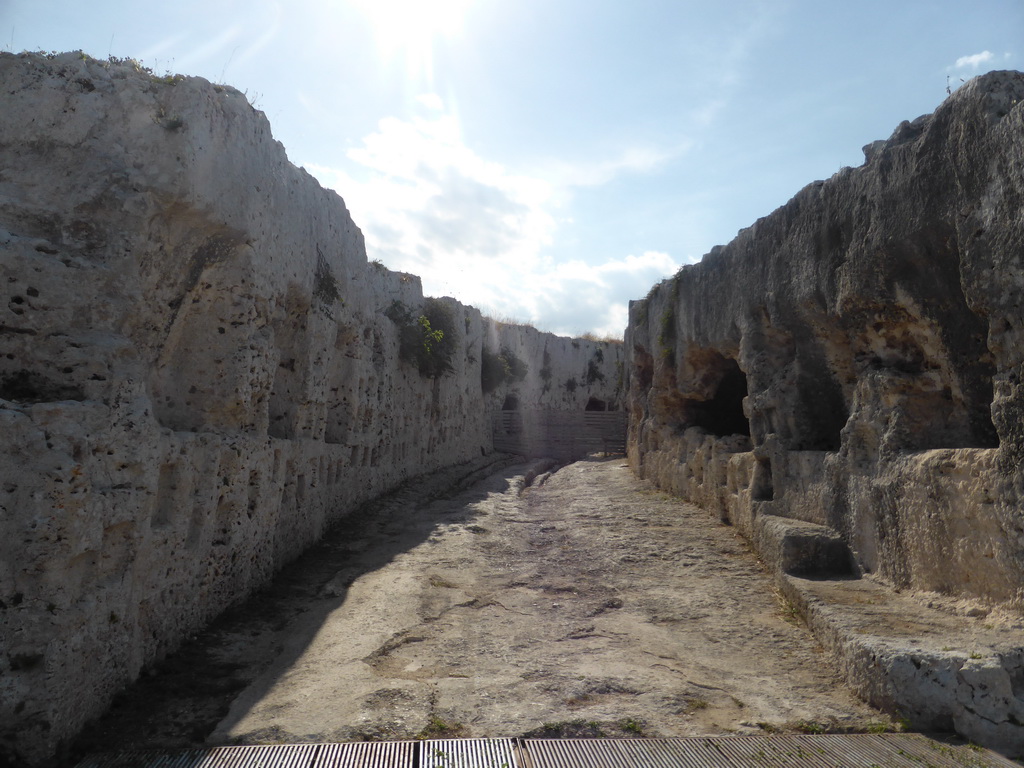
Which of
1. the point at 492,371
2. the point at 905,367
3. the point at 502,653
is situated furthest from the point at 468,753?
the point at 492,371

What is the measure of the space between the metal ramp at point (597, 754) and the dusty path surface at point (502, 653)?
0.11m

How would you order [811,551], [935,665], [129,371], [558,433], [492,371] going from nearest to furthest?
[935,665] → [129,371] → [811,551] → [492,371] → [558,433]

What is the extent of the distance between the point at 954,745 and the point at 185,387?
191 inches

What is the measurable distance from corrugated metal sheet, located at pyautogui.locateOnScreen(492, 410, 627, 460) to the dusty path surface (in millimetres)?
13755

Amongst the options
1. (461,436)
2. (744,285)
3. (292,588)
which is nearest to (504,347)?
(461,436)

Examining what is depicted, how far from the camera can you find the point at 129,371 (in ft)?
11.7

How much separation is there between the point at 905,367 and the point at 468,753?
394 cm

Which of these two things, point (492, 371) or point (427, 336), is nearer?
point (427, 336)

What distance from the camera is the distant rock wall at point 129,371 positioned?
2975mm

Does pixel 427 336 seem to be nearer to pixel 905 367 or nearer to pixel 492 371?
pixel 492 371

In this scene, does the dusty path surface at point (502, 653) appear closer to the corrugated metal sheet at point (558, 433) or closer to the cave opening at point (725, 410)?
the cave opening at point (725, 410)

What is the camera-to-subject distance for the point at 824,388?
5984mm

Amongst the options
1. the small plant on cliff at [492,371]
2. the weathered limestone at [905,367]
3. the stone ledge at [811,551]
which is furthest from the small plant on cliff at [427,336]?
the stone ledge at [811,551]

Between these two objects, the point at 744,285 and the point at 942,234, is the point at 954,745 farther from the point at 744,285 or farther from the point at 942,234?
the point at 744,285
